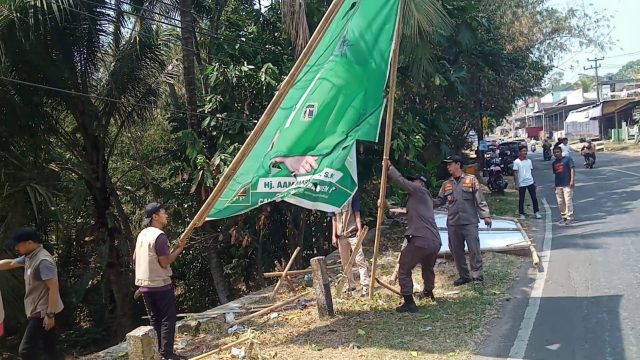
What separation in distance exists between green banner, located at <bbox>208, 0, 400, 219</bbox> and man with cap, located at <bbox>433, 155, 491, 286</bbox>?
2.05 metres

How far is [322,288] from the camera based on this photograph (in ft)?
21.2

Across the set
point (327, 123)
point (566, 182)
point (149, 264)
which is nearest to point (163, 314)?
point (149, 264)

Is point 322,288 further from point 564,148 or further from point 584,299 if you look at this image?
point 564,148

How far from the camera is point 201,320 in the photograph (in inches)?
272

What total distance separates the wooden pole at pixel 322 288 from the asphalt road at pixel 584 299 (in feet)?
6.06

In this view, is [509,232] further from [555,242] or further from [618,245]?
[618,245]

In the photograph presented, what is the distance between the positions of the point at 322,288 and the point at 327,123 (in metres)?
1.94

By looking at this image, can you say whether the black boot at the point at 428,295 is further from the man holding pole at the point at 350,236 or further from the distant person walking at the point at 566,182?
the distant person walking at the point at 566,182

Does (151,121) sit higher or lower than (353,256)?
higher

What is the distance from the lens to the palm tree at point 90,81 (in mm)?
8391

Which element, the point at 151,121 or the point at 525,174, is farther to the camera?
the point at 525,174

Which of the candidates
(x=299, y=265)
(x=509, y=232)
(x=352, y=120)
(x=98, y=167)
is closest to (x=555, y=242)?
(x=509, y=232)

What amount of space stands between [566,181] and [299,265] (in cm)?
622

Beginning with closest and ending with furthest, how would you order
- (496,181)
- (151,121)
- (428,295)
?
1. (428,295)
2. (151,121)
3. (496,181)
